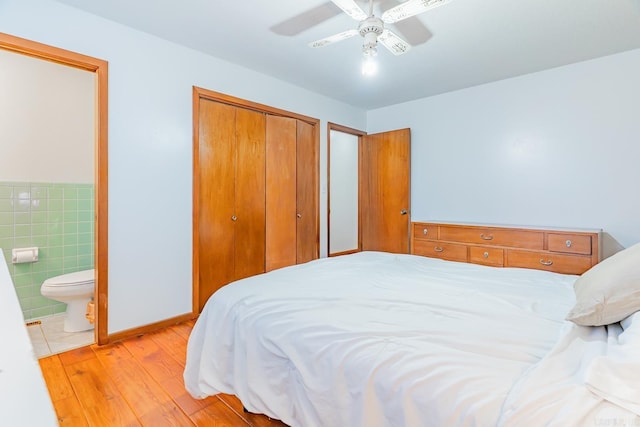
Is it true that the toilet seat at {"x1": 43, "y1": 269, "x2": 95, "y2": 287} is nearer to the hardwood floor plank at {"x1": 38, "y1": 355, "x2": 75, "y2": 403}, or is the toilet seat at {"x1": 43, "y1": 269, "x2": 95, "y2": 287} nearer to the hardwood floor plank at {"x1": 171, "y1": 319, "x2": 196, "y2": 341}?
the hardwood floor plank at {"x1": 38, "y1": 355, "x2": 75, "y2": 403}

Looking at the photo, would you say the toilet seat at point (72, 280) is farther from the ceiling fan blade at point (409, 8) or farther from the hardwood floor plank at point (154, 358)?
the ceiling fan blade at point (409, 8)

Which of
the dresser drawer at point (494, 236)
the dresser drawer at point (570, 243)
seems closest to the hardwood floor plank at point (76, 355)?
the dresser drawer at point (494, 236)

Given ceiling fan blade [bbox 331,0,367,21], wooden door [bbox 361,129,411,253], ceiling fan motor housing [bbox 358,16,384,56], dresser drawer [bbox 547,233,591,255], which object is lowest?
dresser drawer [bbox 547,233,591,255]

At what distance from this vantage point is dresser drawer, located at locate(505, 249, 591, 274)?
2689 mm

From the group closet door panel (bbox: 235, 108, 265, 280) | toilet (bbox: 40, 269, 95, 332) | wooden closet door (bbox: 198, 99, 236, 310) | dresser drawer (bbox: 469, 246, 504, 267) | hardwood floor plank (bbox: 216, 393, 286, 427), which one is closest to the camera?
hardwood floor plank (bbox: 216, 393, 286, 427)

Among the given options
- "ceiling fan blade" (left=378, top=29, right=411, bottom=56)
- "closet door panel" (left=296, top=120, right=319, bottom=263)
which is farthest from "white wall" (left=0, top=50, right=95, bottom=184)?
"ceiling fan blade" (left=378, top=29, right=411, bottom=56)

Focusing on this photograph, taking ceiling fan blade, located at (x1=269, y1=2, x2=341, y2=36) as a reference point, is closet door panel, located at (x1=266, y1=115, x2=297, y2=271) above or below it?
below

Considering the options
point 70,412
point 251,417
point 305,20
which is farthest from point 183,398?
point 305,20

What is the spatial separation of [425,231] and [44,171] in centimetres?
387

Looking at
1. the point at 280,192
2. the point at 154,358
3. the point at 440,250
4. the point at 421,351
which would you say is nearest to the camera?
the point at 421,351

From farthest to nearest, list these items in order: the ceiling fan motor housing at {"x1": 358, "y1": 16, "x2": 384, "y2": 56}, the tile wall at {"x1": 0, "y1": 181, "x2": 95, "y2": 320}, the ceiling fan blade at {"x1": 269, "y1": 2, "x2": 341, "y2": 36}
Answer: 1. the tile wall at {"x1": 0, "y1": 181, "x2": 95, "y2": 320}
2. the ceiling fan blade at {"x1": 269, "y1": 2, "x2": 341, "y2": 36}
3. the ceiling fan motor housing at {"x1": 358, "y1": 16, "x2": 384, "y2": 56}

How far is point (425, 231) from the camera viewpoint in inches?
Answer: 142

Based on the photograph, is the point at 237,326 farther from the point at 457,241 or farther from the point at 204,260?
the point at 457,241

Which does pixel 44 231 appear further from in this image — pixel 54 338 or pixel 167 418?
pixel 167 418
